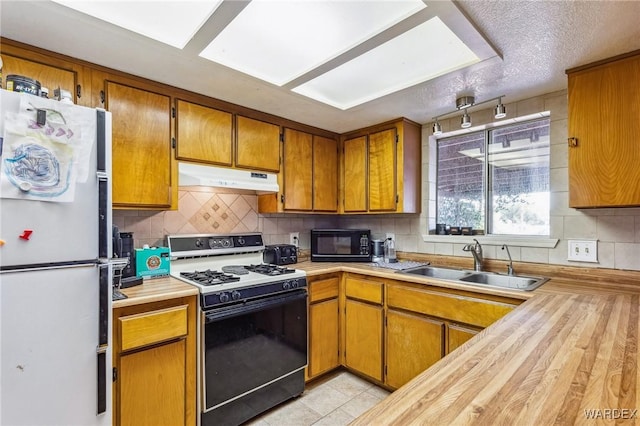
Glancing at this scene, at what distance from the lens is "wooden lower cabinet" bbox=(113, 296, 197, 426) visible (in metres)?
1.54

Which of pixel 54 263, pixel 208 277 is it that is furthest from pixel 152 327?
pixel 54 263

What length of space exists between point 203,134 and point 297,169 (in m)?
0.86

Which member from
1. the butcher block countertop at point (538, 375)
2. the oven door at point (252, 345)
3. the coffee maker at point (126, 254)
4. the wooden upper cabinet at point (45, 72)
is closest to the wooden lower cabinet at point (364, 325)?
the oven door at point (252, 345)

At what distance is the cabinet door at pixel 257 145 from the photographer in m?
2.42

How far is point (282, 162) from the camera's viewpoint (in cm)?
269

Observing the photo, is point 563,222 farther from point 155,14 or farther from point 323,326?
point 155,14

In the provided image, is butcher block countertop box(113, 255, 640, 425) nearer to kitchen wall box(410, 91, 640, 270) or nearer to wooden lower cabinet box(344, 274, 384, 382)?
kitchen wall box(410, 91, 640, 270)

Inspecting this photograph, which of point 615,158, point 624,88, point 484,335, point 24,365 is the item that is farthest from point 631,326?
point 24,365

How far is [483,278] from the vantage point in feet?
7.69

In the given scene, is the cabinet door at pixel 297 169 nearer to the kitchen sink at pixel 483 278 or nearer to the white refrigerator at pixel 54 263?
the kitchen sink at pixel 483 278

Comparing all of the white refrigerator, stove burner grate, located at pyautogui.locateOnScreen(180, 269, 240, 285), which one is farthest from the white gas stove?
the white refrigerator

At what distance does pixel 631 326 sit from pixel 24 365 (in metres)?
2.22

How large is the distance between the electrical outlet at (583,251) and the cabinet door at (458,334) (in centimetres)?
87

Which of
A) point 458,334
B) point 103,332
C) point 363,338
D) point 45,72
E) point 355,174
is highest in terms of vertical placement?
point 45,72
